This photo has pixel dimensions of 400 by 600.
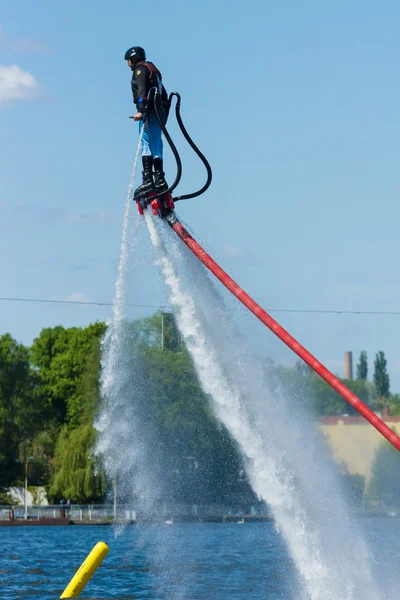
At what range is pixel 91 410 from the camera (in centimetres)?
9144

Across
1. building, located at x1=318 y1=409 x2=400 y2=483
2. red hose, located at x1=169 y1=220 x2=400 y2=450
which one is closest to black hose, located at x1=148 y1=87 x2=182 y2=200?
red hose, located at x1=169 y1=220 x2=400 y2=450

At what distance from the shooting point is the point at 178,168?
711 inches

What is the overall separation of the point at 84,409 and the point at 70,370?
592 inches

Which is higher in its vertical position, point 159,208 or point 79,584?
point 159,208

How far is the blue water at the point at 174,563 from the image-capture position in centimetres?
3362

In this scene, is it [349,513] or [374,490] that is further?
[374,490]

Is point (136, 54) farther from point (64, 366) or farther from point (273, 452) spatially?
point (64, 366)

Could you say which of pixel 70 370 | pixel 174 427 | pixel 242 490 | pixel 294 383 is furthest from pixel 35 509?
pixel 294 383

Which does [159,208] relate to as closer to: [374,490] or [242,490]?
[374,490]

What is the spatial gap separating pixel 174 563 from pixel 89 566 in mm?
28800

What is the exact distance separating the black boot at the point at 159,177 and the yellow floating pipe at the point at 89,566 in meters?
7.10

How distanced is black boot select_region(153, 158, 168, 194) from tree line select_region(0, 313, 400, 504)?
4.69m

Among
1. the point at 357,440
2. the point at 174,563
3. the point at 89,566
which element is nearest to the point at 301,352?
the point at 89,566

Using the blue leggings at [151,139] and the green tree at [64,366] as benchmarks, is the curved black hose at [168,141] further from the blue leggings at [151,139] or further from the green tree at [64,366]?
the green tree at [64,366]
